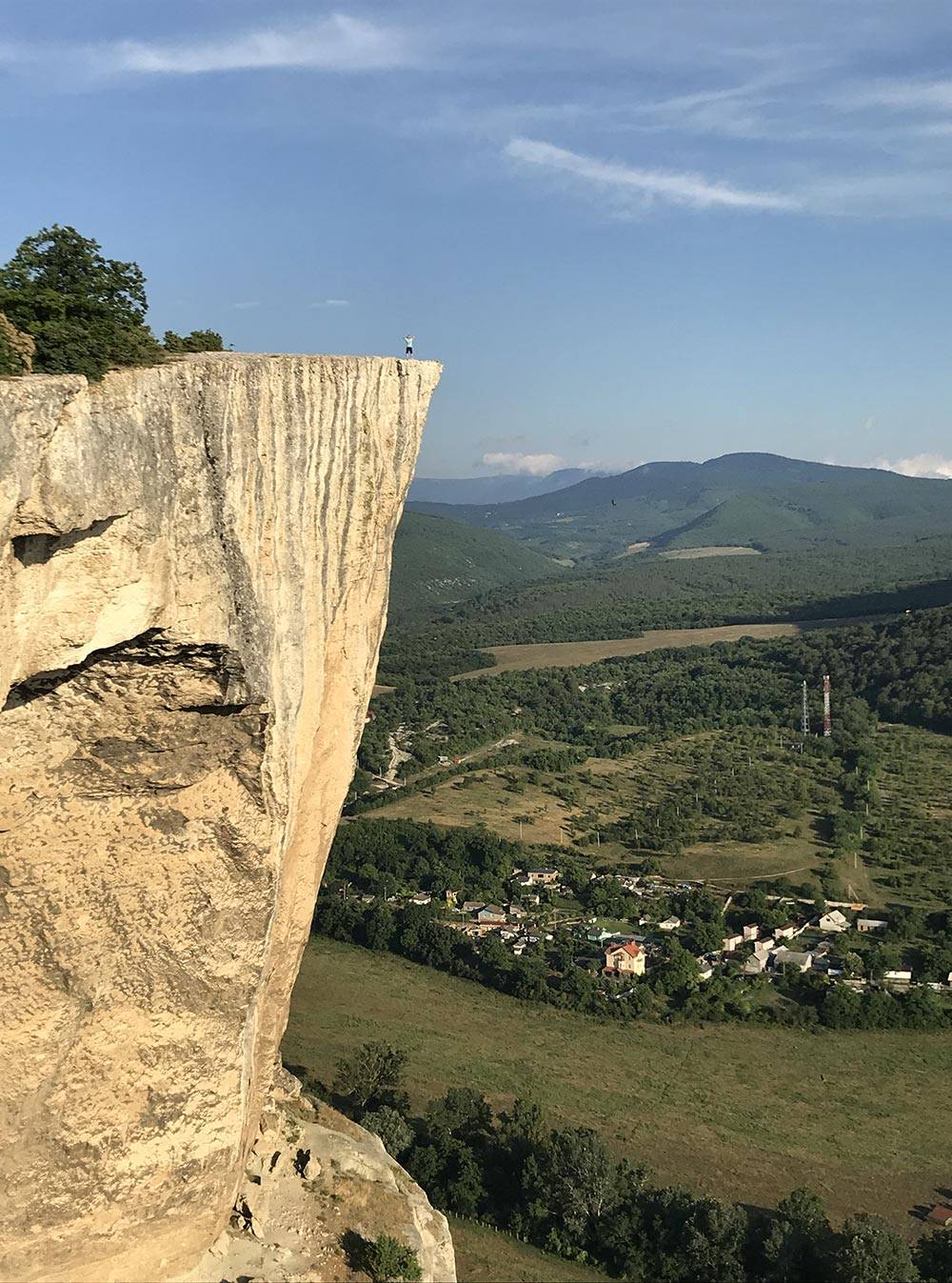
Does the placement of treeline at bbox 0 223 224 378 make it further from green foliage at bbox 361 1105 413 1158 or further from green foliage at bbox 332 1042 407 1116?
green foliage at bbox 332 1042 407 1116

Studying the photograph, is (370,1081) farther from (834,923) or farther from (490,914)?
(834,923)

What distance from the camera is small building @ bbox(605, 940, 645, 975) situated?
1474 inches

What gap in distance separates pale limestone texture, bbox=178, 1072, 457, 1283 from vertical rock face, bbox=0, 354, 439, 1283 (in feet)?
2.89

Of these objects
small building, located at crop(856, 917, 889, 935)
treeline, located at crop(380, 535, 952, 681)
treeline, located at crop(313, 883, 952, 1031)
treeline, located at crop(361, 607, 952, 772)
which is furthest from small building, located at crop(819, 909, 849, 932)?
treeline, located at crop(380, 535, 952, 681)

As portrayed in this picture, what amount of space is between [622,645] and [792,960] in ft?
243

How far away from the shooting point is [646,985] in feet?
119

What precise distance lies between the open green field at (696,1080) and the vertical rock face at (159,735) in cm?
1750

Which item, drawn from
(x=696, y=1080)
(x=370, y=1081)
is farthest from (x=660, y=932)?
(x=370, y=1081)

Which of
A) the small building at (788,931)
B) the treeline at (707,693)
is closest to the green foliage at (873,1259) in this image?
the small building at (788,931)

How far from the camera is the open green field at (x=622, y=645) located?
103 m

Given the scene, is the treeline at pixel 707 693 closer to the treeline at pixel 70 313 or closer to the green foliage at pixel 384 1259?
the green foliage at pixel 384 1259

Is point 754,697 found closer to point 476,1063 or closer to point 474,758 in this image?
point 474,758

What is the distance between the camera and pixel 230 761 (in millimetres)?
10500

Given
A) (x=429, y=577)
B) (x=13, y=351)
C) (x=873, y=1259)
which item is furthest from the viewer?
(x=429, y=577)
